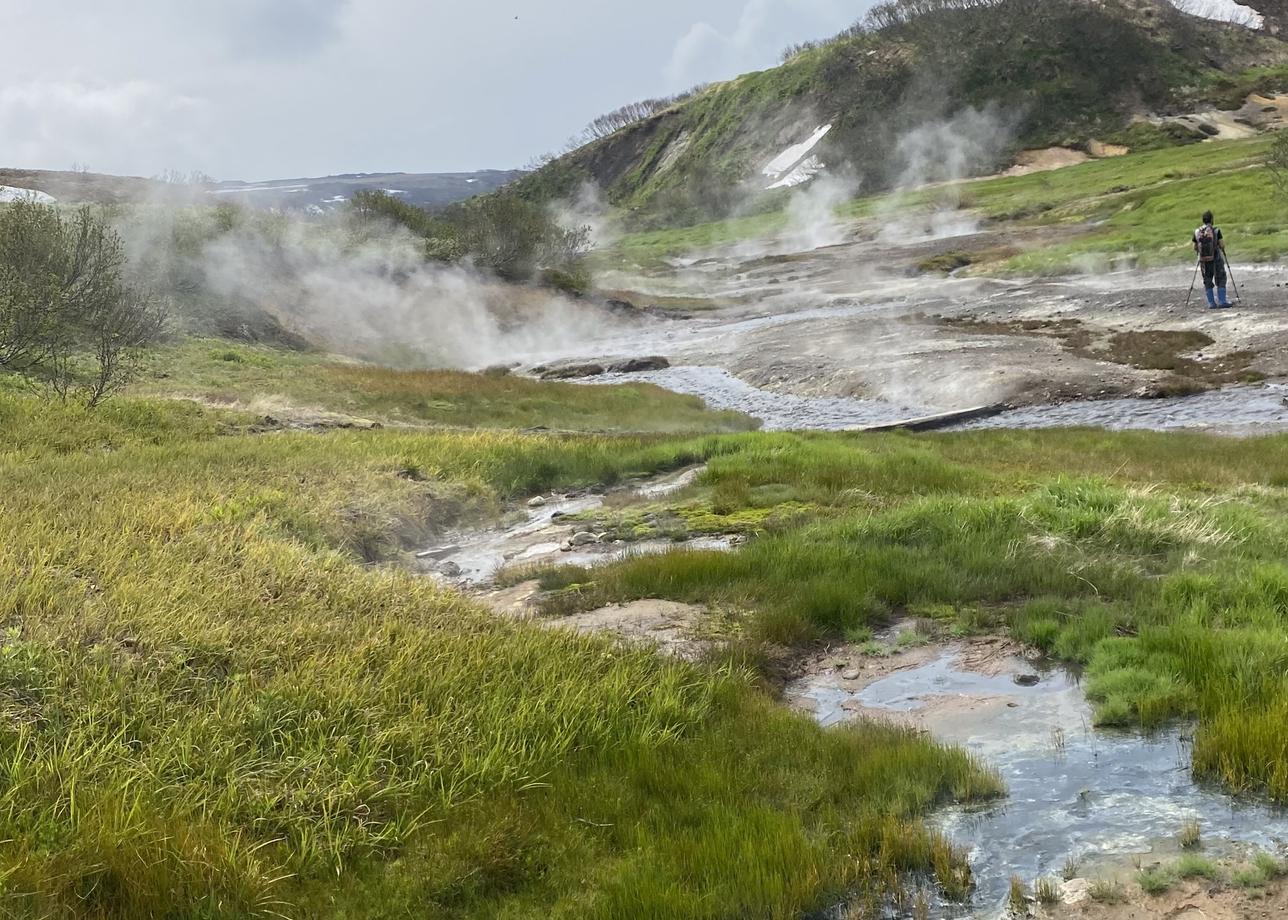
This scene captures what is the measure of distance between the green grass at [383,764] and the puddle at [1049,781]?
0.26 metres

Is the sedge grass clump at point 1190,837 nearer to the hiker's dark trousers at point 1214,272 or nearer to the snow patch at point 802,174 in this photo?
→ the hiker's dark trousers at point 1214,272

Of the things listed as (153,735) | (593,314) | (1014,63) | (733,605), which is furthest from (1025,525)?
(1014,63)

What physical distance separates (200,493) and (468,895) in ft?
A: 32.1

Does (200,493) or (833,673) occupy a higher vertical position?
(200,493)

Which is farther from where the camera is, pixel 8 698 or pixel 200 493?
pixel 200 493

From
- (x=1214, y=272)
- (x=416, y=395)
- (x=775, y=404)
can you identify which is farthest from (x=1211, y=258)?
(x=416, y=395)

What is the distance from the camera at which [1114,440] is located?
20.7 metres

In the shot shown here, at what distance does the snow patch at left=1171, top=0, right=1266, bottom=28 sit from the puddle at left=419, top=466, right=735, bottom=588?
6487 inches

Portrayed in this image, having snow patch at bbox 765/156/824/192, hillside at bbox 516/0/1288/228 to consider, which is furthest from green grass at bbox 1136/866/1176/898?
snow patch at bbox 765/156/824/192

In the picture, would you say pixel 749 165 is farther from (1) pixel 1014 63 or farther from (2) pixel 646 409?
(2) pixel 646 409

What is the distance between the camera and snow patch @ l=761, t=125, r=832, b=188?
128750mm

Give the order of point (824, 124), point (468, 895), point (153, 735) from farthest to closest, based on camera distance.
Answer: point (824, 124), point (153, 735), point (468, 895)

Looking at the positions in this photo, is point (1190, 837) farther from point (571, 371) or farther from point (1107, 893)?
point (571, 371)

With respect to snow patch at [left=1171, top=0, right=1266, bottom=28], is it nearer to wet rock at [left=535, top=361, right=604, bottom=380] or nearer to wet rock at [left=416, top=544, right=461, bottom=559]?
wet rock at [left=535, top=361, right=604, bottom=380]
